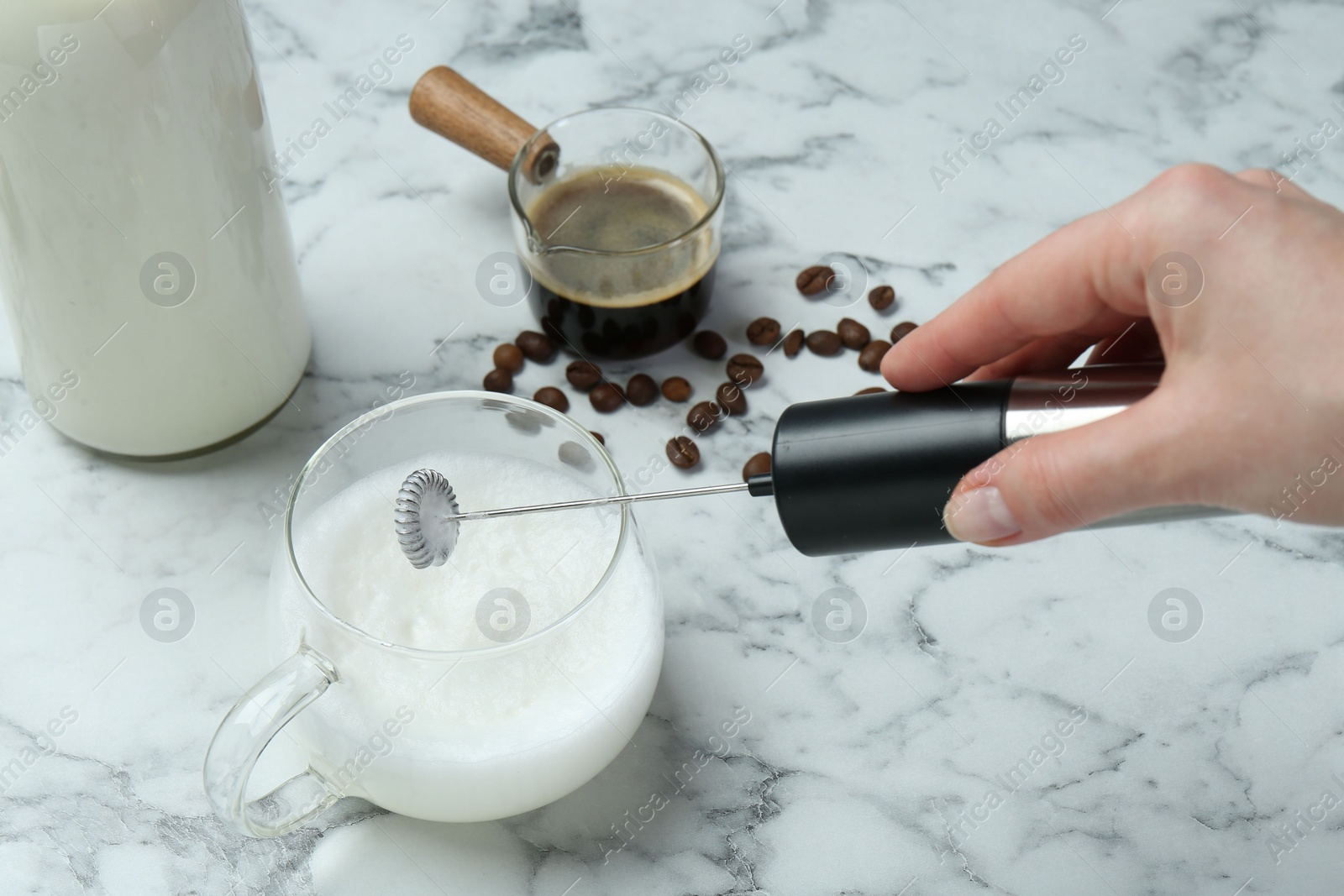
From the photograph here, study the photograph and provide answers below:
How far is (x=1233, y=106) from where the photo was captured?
1.54 m

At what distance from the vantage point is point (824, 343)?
4.23 feet

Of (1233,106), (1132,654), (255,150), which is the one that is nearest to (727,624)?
(1132,654)

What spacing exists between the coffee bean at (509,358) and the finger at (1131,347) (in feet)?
1.83

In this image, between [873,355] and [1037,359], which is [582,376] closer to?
[873,355]

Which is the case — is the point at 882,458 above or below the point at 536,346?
above

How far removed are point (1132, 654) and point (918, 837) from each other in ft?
0.85

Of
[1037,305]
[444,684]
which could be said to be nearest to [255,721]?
[444,684]

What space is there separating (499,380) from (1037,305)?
55 centimetres

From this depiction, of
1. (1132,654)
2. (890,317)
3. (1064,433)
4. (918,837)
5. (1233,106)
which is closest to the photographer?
(1064,433)

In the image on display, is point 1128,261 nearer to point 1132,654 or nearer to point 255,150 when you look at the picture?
point 1132,654

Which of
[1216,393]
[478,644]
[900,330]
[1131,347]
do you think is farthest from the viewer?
[900,330]

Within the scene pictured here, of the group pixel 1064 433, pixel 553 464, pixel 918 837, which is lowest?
pixel 918 837

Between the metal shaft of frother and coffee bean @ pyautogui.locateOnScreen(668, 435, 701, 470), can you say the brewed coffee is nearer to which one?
coffee bean @ pyautogui.locateOnScreen(668, 435, 701, 470)

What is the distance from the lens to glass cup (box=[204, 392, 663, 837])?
0.82 metres
